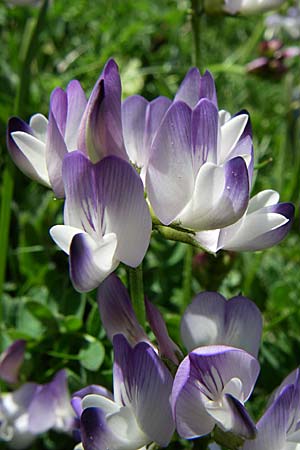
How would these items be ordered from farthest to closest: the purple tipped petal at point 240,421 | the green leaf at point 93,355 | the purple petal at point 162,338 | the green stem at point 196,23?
the green stem at point 196,23, the green leaf at point 93,355, the purple petal at point 162,338, the purple tipped petal at point 240,421

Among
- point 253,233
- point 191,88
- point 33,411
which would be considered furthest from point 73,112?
point 33,411

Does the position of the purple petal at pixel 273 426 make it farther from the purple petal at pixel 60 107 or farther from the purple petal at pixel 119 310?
the purple petal at pixel 60 107

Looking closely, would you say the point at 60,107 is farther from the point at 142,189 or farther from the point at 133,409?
the point at 133,409

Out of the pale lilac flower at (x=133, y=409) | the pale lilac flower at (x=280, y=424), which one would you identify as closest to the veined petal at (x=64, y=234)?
the pale lilac flower at (x=133, y=409)

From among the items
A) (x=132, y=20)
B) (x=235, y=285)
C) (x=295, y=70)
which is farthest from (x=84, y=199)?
(x=295, y=70)

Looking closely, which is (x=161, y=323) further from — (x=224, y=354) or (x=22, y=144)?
(x=22, y=144)

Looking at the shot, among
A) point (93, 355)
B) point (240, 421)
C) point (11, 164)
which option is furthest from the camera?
point (11, 164)

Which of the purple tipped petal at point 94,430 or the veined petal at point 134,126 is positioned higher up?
the veined petal at point 134,126

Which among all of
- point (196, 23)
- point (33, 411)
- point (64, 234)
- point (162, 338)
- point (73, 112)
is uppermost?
point (196, 23)
